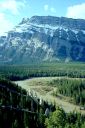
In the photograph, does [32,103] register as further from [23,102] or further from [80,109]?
[80,109]

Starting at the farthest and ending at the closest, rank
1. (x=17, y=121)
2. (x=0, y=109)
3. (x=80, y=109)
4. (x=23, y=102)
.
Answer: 1. (x=80, y=109)
2. (x=23, y=102)
3. (x=0, y=109)
4. (x=17, y=121)

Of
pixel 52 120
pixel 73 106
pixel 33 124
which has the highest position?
pixel 52 120

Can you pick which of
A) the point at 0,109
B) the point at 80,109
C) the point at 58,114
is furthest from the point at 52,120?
the point at 80,109

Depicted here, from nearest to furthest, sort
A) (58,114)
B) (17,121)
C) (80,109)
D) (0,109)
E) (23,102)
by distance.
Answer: (58,114) < (17,121) < (0,109) < (23,102) < (80,109)

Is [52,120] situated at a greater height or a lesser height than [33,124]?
greater

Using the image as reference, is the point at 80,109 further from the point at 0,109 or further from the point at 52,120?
the point at 52,120

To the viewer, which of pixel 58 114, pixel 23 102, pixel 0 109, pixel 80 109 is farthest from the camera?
pixel 80 109

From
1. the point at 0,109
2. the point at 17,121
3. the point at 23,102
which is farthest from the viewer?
the point at 23,102

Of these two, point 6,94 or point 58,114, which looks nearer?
point 58,114

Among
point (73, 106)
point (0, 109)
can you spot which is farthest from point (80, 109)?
point (0, 109)

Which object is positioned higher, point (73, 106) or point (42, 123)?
point (42, 123)
